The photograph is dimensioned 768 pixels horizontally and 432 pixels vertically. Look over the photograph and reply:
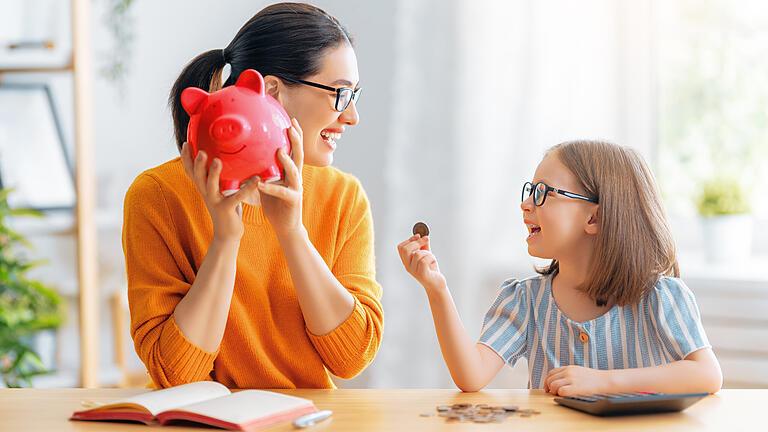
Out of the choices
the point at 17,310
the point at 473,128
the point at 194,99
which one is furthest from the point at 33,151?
the point at 194,99

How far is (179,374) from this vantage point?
121 cm

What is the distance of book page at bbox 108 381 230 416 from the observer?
1.00 metres

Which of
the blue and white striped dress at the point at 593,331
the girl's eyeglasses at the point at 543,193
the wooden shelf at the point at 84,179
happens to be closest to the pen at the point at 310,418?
the blue and white striped dress at the point at 593,331

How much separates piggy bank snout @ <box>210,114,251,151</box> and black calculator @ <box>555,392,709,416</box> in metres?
0.58

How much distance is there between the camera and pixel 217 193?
1.09m

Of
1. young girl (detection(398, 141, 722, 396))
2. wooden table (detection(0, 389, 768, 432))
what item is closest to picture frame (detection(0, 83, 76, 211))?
wooden table (detection(0, 389, 768, 432))

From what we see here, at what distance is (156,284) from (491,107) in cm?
149

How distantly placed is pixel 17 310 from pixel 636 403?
80.6 inches

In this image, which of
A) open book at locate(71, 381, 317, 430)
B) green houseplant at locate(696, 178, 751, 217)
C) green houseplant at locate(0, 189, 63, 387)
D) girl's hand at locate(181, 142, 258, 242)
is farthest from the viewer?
green houseplant at locate(696, 178, 751, 217)

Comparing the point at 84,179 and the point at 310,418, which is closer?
the point at 310,418

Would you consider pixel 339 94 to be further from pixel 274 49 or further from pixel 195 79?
pixel 195 79

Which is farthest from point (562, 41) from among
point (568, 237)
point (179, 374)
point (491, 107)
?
point (179, 374)

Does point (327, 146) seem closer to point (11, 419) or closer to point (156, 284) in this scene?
point (156, 284)

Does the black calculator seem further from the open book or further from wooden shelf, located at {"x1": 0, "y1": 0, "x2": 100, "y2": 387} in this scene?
wooden shelf, located at {"x1": 0, "y1": 0, "x2": 100, "y2": 387}
